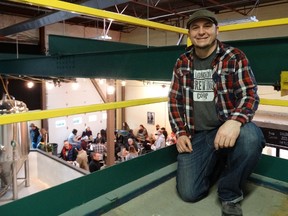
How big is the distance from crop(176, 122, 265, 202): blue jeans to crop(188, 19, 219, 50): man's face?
0.66 m

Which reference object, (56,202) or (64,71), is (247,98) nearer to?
(56,202)

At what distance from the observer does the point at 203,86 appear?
2.06m

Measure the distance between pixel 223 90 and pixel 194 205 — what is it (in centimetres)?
87

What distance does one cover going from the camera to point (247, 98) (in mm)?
1837

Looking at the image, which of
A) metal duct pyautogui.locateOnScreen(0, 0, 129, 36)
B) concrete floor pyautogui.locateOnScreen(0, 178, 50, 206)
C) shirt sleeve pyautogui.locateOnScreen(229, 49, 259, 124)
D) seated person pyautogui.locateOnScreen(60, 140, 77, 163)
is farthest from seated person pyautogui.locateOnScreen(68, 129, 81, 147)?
shirt sleeve pyautogui.locateOnScreen(229, 49, 259, 124)

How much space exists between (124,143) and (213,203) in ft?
39.5

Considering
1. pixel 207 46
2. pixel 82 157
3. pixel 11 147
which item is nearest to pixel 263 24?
pixel 207 46

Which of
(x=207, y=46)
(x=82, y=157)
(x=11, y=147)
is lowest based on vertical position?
(x=82, y=157)

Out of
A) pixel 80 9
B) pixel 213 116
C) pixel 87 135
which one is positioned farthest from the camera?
pixel 87 135

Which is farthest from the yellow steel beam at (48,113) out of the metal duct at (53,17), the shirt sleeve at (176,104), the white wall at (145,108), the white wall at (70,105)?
the white wall at (70,105)

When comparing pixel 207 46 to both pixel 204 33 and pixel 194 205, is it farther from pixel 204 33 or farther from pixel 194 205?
pixel 194 205

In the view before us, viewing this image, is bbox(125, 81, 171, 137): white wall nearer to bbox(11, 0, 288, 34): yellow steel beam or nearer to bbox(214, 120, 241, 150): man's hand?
bbox(11, 0, 288, 34): yellow steel beam

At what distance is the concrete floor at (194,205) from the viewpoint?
1.80m

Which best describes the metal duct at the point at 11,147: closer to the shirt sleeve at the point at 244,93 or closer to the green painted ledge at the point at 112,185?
the green painted ledge at the point at 112,185
